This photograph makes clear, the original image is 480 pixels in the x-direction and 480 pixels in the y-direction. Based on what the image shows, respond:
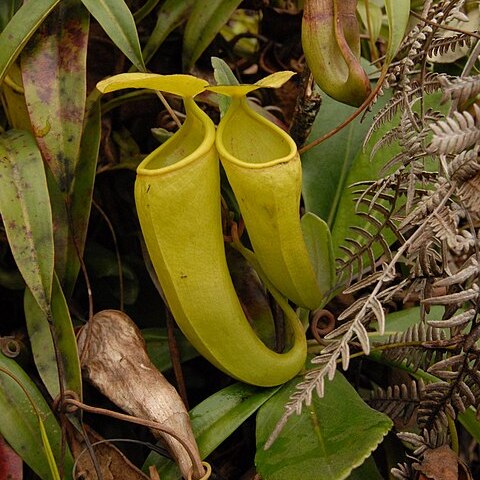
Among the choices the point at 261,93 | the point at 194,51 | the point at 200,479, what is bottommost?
the point at 200,479

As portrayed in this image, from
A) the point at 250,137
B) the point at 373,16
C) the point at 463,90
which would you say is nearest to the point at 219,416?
the point at 250,137

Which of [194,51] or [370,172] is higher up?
[194,51]

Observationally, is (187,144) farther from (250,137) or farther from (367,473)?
(367,473)

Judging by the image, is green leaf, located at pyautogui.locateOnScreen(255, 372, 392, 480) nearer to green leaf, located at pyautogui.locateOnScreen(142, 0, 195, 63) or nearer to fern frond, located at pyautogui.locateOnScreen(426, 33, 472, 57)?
fern frond, located at pyautogui.locateOnScreen(426, 33, 472, 57)

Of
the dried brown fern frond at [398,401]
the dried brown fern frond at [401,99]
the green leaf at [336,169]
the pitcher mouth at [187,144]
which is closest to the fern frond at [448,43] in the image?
the dried brown fern frond at [401,99]

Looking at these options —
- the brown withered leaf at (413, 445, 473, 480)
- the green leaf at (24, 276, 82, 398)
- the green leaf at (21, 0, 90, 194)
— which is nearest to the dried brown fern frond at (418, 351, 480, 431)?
the brown withered leaf at (413, 445, 473, 480)

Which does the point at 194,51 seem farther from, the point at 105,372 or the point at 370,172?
the point at 105,372

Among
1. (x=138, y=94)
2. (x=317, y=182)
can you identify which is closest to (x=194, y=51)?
(x=138, y=94)
